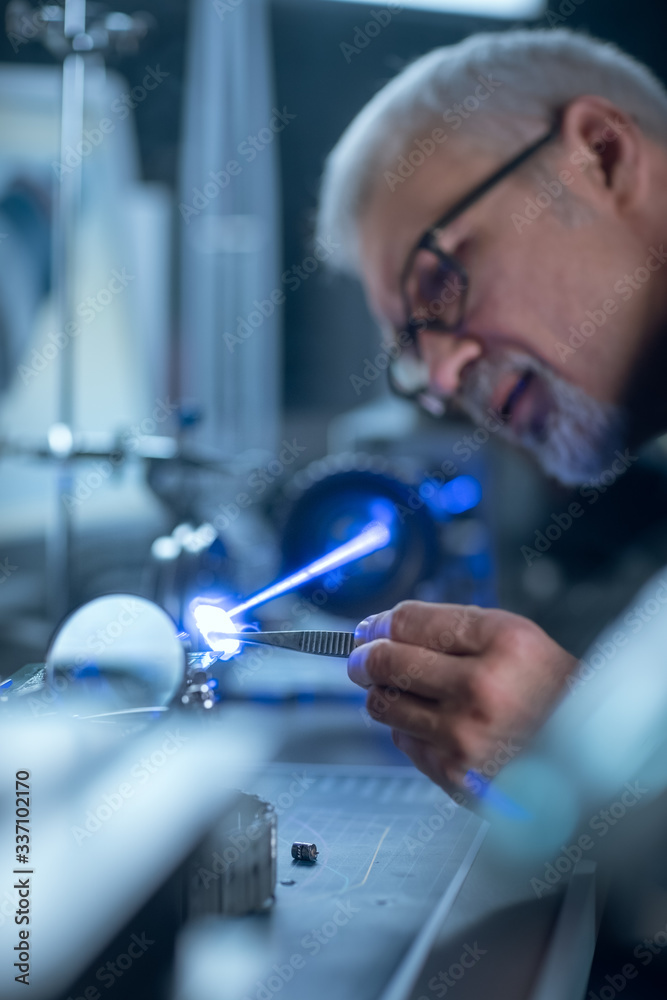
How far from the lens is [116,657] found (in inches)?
26.7

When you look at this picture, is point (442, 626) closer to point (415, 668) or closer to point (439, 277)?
point (415, 668)

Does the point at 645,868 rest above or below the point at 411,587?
above

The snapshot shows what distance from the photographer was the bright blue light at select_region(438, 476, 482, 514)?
1599mm

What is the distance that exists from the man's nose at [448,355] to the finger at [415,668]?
582 mm

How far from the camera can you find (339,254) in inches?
55.8

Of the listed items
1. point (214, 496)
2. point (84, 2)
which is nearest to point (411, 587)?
point (214, 496)

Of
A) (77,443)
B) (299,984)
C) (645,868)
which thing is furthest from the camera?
(77,443)

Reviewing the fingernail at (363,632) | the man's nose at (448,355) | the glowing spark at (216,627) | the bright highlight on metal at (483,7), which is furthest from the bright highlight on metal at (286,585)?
the bright highlight on metal at (483,7)

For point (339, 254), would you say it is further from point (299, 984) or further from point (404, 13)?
point (299, 984)

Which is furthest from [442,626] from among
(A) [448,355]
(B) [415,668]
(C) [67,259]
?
(C) [67,259]

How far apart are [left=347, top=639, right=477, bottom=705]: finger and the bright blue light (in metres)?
0.86

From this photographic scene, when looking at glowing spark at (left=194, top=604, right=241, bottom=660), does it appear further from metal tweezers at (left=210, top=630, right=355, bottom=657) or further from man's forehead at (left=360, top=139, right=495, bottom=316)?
man's forehead at (left=360, top=139, right=495, bottom=316)

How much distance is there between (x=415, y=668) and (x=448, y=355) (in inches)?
24.5

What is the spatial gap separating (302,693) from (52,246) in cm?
110
